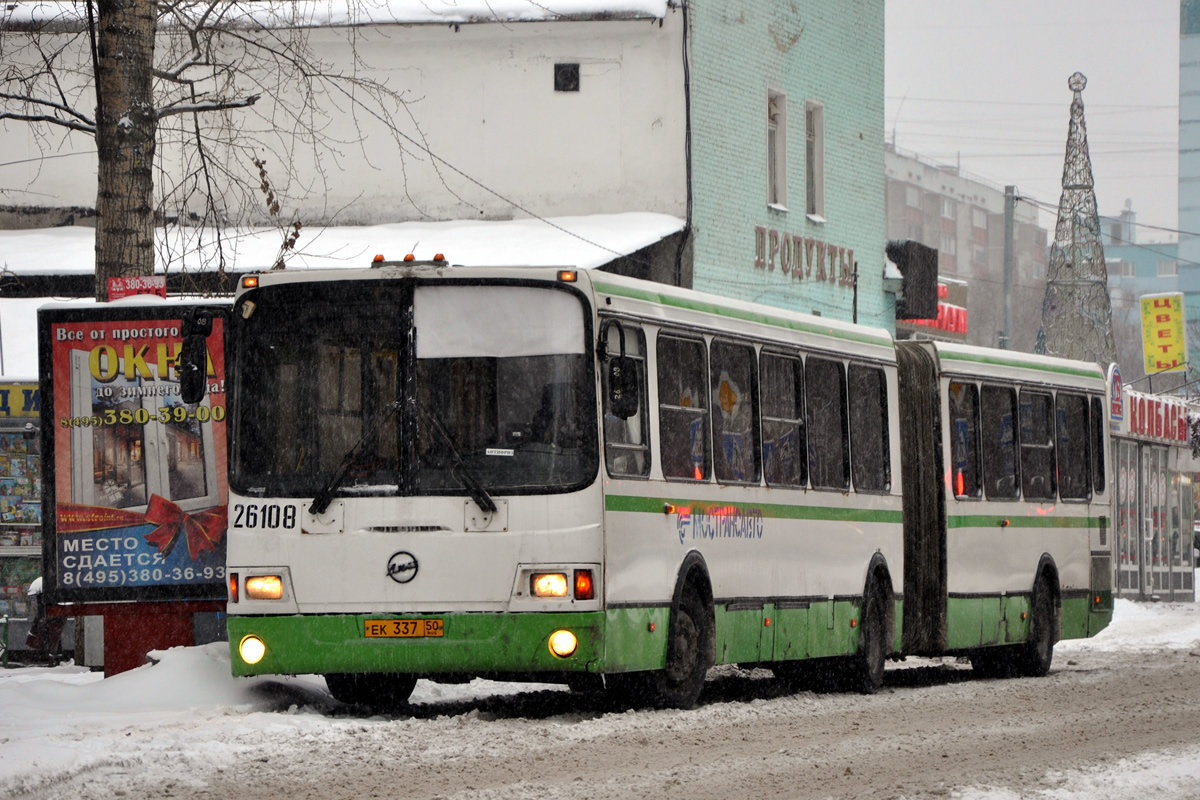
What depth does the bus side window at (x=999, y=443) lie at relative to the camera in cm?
1789

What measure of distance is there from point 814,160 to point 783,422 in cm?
1886

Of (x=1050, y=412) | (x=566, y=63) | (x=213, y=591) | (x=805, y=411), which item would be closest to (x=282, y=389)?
(x=213, y=591)

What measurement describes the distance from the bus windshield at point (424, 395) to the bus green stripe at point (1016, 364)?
21.8ft

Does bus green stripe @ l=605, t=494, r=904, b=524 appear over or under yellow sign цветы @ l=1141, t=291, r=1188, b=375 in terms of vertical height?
under

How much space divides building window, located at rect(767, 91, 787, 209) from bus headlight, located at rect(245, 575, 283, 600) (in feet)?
66.8

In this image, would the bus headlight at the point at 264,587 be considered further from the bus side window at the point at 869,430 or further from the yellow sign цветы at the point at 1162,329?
the yellow sign цветы at the point at 1162,329

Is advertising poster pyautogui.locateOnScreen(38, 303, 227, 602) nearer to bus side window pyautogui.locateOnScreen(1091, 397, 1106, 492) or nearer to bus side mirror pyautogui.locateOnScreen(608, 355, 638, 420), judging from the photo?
bus side mirror pyautogui.locateOnScreen(608, 355, 638, 420)

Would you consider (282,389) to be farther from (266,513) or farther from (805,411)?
(805,411)

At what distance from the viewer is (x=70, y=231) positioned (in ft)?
91.2

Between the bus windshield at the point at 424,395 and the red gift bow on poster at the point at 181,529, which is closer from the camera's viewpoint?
the bus windshield at the point at 424,395

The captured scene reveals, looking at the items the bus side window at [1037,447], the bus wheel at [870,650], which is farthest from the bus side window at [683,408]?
the bus side window at [1037,447]

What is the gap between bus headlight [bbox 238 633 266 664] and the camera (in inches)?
456

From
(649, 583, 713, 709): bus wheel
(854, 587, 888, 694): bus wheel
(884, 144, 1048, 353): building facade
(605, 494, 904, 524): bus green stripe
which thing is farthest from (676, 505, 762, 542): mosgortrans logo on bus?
(884, 144, 1048, 353): building facade

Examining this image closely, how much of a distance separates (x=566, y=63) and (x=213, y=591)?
1559 cm
